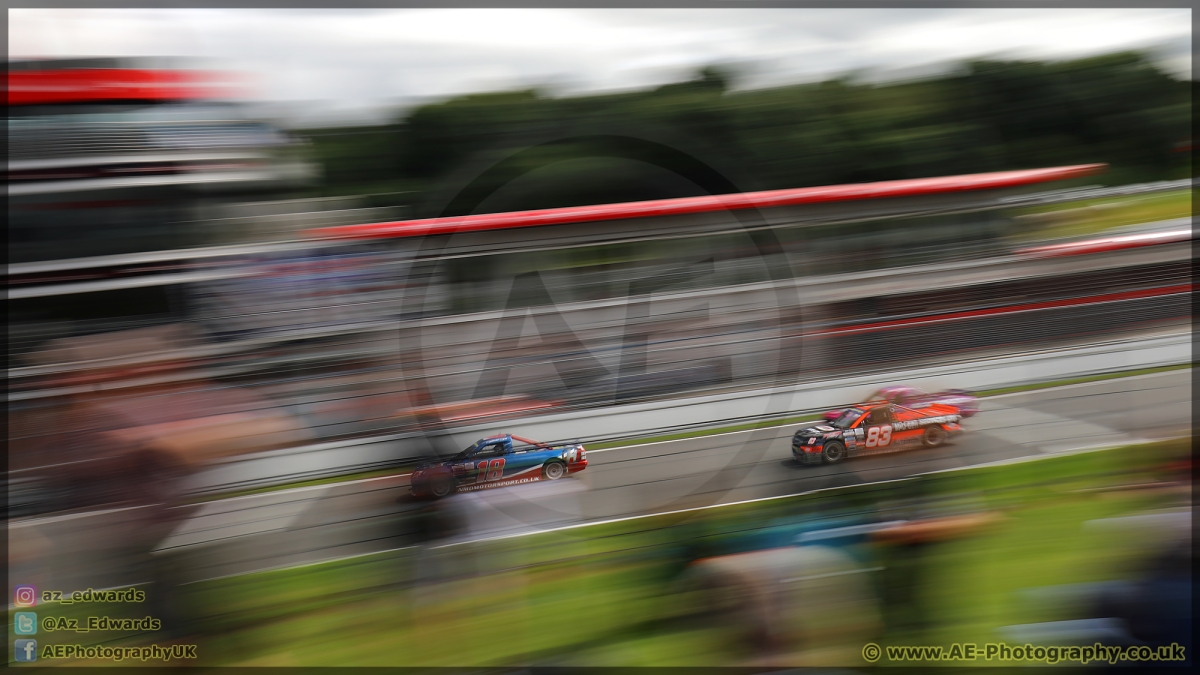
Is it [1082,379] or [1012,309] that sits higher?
[1012,309]

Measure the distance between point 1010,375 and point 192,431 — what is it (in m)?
2.22

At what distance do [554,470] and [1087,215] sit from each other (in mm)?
1628

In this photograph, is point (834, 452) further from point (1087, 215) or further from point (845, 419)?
point (1087, 215)

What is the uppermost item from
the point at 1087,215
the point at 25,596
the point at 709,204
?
the point at 709,204

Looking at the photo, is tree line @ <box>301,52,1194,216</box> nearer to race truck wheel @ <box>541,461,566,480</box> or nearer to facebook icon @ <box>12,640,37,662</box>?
race truck wheel @ <box>541,461,566,480</box>

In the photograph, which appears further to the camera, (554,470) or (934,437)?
(934,437)

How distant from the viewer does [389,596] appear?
1592mm

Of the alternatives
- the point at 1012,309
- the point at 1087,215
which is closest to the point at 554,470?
the point at 1012,309

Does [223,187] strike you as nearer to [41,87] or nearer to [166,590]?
[41,87]

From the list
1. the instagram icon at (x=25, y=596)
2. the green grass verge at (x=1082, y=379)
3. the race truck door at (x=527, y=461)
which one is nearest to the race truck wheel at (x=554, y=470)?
the race truck door at (x=527, y=461)

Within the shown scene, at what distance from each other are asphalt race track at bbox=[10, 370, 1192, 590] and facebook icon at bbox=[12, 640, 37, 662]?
183 mm

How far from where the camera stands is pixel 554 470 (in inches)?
62.5

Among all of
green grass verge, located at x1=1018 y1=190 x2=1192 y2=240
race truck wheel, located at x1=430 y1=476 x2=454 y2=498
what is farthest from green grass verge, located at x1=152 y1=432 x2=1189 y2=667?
green grass verge, located at x1=1018 y1=190 x2=1192 y2=240

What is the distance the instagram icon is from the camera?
62.4 inches
